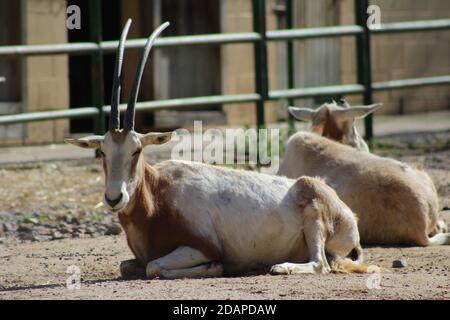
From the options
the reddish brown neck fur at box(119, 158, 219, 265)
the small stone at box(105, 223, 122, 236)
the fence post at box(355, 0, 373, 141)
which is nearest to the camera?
the reddish brown neck fur at box(119, 158, 219, 265)

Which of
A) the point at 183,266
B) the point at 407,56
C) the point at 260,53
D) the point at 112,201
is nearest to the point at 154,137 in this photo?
the point at 112,201

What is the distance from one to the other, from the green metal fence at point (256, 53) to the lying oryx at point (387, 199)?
3.71m

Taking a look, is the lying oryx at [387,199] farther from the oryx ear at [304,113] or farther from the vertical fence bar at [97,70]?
the vertical fence bar at [97,70]

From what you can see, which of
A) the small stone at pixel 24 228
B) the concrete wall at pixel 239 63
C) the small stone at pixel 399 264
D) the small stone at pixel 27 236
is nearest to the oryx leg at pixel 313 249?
Answer: the small stone at pixel 399 264

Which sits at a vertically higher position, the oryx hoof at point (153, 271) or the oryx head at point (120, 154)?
the oryx head at point (120, 154)

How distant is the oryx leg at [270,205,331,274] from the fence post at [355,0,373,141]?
683 centimetres

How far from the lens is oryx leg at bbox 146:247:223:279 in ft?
22.8

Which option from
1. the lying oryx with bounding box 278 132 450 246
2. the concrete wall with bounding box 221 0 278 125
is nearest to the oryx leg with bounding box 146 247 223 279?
the lying oryx with bounding box 278 132 450 246

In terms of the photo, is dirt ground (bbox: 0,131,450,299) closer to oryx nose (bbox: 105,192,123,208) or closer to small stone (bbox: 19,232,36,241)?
small stone (bbox: 19,232,36,241)

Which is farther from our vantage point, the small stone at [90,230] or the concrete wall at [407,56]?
the concrete wall at [407,56]

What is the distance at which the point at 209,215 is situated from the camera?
7203 millimetres

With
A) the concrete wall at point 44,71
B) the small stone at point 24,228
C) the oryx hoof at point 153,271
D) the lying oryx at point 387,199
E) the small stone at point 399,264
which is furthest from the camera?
the concrete wall at point 44,71

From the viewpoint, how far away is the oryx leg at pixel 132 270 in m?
7.17
